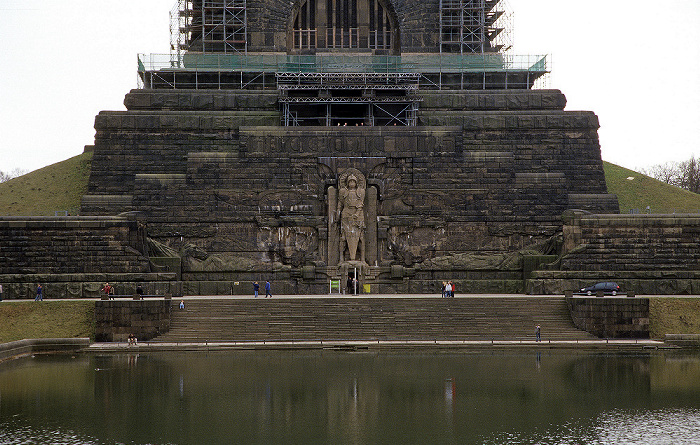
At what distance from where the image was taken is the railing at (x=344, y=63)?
52.3 m

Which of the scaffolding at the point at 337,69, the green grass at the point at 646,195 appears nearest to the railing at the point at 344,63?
the scaffolding at the point at 337,69

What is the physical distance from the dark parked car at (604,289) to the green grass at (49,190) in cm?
2656

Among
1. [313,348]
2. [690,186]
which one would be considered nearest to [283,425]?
[313,348]

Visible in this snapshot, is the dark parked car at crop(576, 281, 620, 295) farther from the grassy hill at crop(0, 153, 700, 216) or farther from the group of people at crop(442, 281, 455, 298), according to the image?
the grassy hill at crop(0, 153, 700, 216)

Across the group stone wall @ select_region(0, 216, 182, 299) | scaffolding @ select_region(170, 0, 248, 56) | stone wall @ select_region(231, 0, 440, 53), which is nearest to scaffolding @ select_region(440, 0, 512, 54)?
stone wall @ select_region(231, 0, 440, 53)

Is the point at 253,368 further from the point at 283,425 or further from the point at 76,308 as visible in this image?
the point at 76,308

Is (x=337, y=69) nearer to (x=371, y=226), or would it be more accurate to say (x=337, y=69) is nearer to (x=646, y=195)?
(x=371, y=226)

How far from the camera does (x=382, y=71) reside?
52.4 metres

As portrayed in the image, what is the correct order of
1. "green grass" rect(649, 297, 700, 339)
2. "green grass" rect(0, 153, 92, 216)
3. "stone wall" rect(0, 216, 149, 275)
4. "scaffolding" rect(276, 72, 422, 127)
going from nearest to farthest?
"green grass" rect(649, 297, 700, 339) < "stone wall" rect(0, 216, 149, 275) < "green grass" rect(0, 153, 92, 216) < "scaffolding" rect(276, 72, 422, 127)

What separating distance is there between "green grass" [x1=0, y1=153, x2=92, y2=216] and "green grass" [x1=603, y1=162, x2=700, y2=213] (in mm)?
31268

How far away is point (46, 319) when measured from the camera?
109ft

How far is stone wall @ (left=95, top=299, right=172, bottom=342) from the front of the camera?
33000mm

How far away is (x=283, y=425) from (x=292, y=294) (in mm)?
21276

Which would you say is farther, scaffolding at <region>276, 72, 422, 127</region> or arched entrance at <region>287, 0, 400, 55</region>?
arched entrance at <region>287, 0, 400, 55</region>
